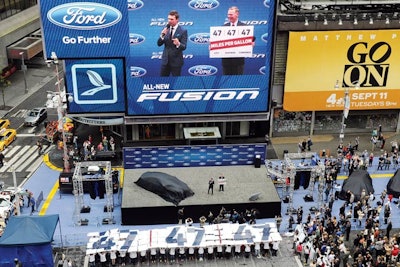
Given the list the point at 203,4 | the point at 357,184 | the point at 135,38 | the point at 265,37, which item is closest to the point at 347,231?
the point at 357,184

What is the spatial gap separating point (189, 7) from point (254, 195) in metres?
16.3

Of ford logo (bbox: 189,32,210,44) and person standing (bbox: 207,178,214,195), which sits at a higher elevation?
ford logo (bbox: 189,32,210,44)

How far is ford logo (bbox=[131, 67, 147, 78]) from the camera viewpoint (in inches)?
1901

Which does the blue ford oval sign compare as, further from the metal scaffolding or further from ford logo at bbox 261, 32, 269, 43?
ford logo at bbox 261, 32, 269, 43

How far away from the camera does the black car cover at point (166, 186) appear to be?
42.7m

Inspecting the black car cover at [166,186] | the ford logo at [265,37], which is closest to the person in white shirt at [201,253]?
the black car cover at [166,186]

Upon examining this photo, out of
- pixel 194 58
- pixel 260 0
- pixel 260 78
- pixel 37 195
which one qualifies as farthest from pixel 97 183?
pixel 260 0

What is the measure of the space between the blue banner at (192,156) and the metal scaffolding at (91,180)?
10.8 ft

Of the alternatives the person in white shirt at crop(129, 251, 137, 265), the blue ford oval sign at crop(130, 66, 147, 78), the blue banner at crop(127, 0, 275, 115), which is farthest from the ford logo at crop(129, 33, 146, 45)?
the person in white shirt at crop(129, 251, 137, 265)

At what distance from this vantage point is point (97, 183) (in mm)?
44688

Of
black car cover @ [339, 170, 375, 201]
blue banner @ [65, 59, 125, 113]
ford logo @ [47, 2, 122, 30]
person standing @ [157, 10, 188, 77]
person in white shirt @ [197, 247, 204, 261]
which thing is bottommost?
person in white shirt @ [197, 247, 204, 261]

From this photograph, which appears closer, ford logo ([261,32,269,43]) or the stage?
the stage

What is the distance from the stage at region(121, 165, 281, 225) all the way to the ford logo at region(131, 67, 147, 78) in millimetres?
8513

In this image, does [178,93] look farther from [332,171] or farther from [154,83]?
[332,171]
